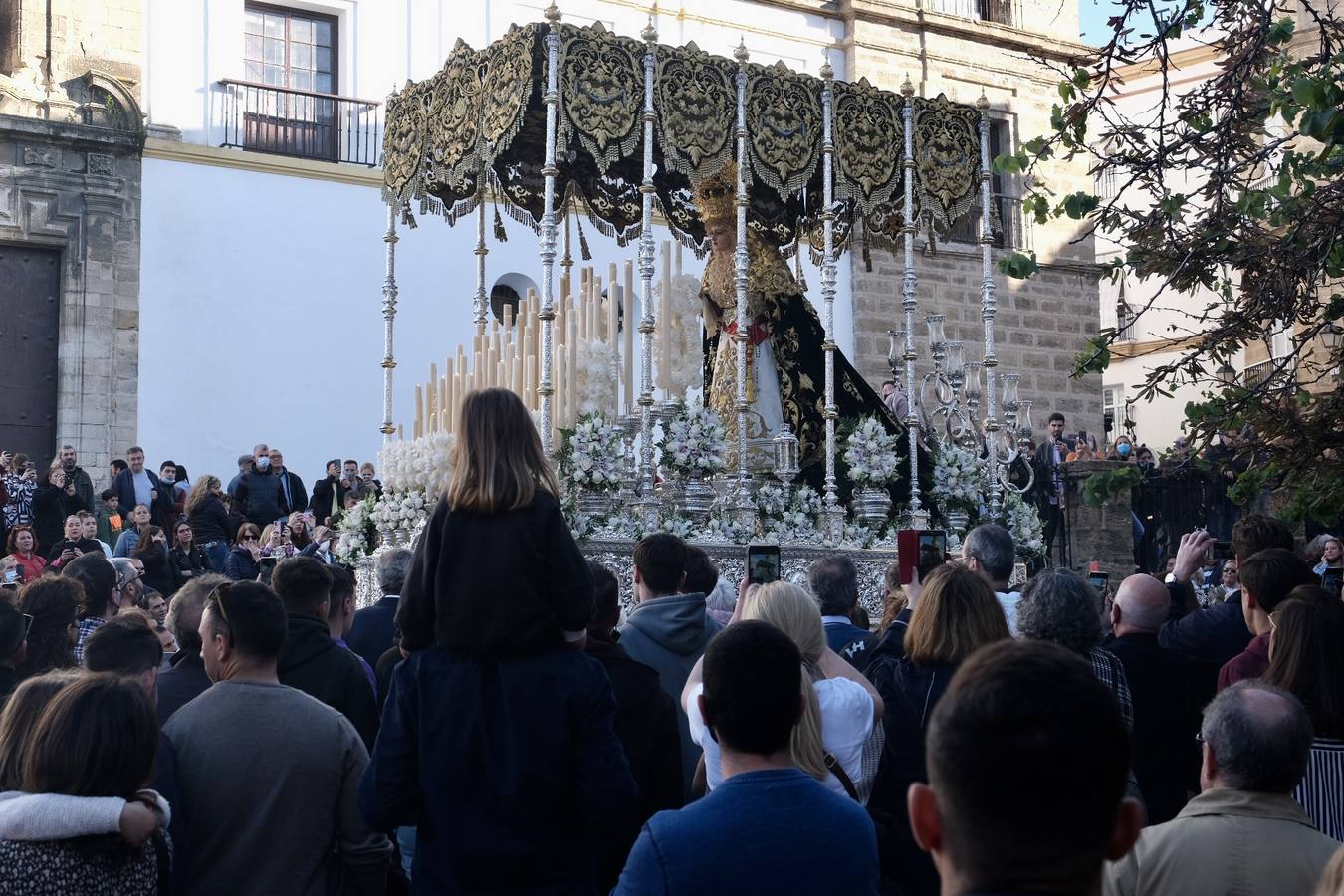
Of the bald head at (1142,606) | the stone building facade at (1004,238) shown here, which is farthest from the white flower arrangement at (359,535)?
the stone building facade at (1004,238)

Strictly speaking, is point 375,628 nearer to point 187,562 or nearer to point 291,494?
point 187,562

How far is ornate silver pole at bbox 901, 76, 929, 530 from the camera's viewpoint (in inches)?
410

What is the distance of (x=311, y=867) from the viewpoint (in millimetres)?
3695

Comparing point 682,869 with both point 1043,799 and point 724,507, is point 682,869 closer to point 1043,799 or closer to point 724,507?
point 1043,799

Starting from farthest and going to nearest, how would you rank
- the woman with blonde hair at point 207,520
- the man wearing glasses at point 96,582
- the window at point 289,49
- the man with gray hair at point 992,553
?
the window at point 289,49
the woman with blonde hair at point 207,520
the man wearing glasses at point 96,582
the man with gray hair at point 992,553

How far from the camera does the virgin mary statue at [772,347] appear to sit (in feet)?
36.2

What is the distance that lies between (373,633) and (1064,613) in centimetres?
264

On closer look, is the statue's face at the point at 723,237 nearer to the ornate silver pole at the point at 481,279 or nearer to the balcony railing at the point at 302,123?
the ornate silver pole at the point at 481,279

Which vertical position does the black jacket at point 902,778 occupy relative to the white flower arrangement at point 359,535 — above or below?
below

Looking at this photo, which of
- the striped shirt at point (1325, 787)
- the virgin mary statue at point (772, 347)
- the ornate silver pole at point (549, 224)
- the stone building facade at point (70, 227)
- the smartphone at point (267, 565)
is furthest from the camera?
the stone building facade at point (70, 227)

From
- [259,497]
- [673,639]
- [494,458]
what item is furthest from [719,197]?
[494,458]

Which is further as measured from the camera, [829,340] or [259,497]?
[259,497]

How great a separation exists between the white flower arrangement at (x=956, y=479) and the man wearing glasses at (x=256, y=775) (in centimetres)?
726

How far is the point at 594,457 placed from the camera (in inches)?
361
